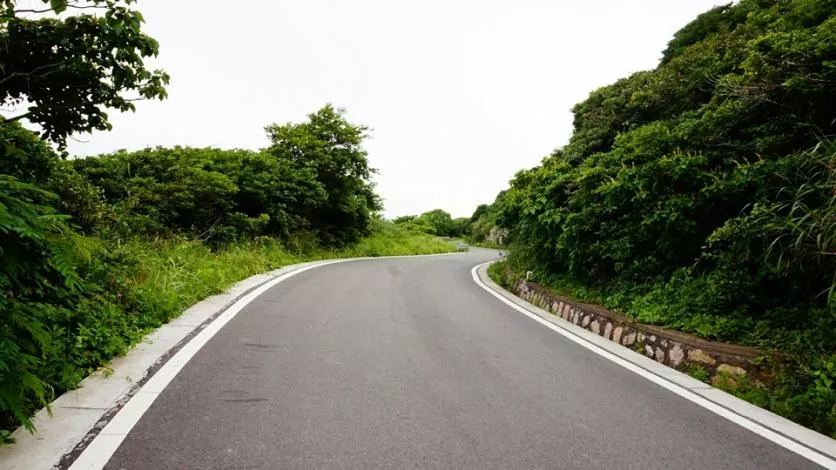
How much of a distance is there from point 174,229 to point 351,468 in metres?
11.1

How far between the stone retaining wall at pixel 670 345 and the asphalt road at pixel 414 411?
0.75 m

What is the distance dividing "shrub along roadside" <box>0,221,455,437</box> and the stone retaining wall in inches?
215

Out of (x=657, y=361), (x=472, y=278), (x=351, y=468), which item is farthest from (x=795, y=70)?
(x=472, y=278)

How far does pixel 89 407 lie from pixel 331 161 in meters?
16.1

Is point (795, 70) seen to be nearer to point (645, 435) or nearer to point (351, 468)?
point (645, 435)

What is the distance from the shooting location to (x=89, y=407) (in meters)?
3.14

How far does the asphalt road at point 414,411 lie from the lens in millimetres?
2756

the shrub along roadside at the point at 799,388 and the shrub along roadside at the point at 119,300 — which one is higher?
the shrub along roadside at the point at 119,300

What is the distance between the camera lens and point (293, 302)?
7523 mm

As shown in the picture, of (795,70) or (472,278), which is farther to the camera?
(472,278)

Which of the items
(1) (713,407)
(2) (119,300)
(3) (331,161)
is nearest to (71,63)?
(2) (119,300)

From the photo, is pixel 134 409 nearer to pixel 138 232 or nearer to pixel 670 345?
pixel 670 345

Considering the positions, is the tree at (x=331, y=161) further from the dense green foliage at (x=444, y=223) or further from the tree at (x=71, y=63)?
the dense green foliage at (x=444, y=223)

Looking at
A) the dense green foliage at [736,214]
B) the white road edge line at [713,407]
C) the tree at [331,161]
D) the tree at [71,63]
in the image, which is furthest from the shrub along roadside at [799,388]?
the tree at [331,161]
